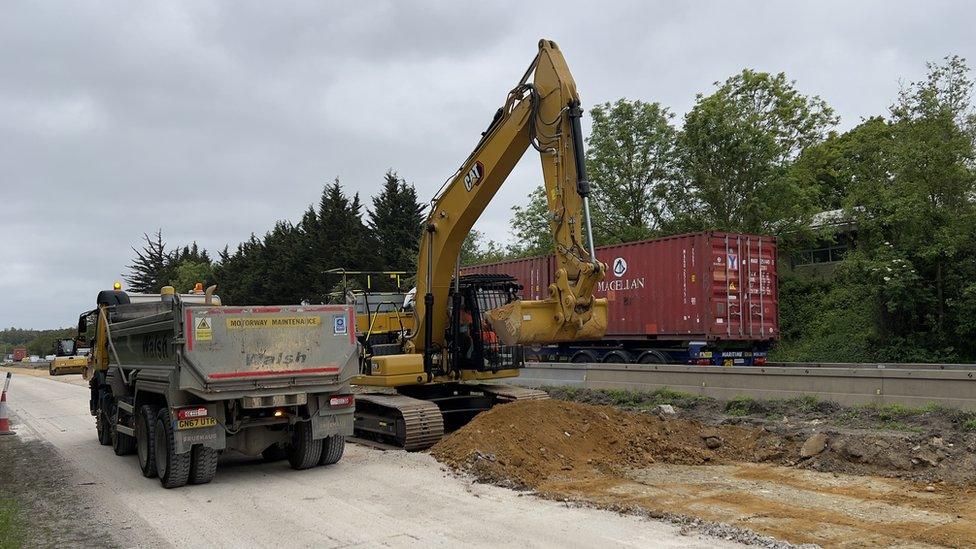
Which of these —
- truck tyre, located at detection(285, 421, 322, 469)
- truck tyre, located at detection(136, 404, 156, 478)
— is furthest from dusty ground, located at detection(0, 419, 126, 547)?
truck tyre, located at detection(285, 421, 322, 469)

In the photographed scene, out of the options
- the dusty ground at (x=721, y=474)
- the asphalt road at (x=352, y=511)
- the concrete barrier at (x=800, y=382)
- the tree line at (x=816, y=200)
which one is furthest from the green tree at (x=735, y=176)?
the asphalt road at (x=352, y=511)

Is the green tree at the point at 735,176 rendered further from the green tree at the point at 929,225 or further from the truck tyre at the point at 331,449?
the truck tyre at the point at 331,449

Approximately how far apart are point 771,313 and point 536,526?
52.4 ft

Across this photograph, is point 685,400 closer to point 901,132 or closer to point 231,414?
point 231,414

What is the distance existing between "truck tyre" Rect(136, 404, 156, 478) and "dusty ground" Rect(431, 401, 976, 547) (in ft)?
11.6

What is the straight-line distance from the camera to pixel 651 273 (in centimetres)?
2117

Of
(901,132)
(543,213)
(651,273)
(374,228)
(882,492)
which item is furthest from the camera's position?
(374,228)

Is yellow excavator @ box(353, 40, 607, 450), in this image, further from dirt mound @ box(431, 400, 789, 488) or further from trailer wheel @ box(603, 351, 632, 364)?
trailer wheel @ box(603, 351, 632, 364)

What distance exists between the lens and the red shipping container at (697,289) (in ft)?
64.5

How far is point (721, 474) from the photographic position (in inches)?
355

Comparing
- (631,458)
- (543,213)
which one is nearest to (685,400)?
(631,458)

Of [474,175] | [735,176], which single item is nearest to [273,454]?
[474,175]

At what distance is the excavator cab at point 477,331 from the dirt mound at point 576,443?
0.97 metres

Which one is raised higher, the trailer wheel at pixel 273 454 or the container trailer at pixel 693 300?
the container trailer at pixel 693 300
